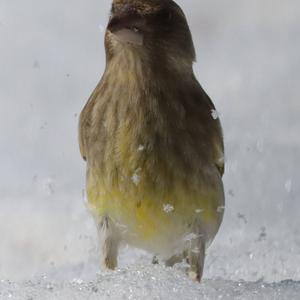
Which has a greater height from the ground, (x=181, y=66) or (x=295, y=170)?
(x=181, y=66)

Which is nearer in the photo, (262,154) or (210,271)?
(210,271)

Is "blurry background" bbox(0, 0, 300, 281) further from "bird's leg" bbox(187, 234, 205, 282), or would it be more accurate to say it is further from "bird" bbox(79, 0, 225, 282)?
"bird" bbox(79, 0, 225, 282)

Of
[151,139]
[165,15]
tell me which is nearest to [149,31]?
[165,15]

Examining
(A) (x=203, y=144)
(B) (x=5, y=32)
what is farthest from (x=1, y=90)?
(A) (x=203, y=144)

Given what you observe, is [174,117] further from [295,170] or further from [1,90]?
[1,90]

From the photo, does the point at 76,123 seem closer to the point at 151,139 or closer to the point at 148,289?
the point at 151,139

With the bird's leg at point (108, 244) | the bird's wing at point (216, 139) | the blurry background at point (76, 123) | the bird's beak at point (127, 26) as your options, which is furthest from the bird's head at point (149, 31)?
the blurry background at point (76, 123)

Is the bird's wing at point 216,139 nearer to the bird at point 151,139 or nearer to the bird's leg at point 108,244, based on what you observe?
the bird at point 151,139
